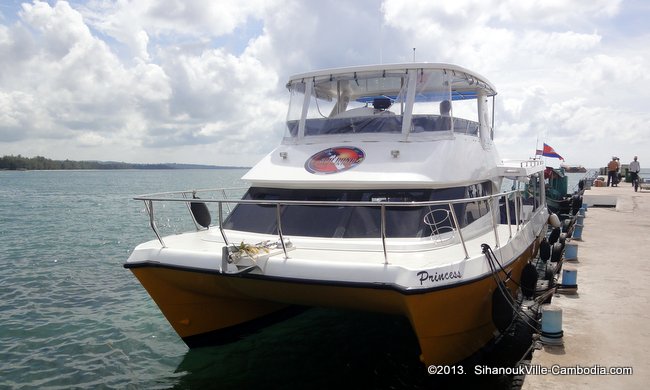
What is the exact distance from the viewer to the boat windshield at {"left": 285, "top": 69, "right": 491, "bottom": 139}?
23.4 feet

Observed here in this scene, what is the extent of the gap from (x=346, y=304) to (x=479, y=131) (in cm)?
438

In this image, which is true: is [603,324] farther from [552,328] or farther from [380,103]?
[380,103]

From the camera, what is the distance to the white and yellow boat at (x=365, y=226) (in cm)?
493

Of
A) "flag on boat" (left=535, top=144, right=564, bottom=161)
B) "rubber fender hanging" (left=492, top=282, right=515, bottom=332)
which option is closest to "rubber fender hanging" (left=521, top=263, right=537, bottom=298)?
"rubber fender hanging" (left=492, top=282, right=515, bottom=332)

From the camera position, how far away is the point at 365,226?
5.95 m

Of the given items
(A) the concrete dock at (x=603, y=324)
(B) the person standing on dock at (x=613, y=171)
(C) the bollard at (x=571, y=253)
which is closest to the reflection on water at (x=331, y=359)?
(A) the concrete dock at (x=603, y=324)

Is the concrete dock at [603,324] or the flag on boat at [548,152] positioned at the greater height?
the flag on boat at [548,152]

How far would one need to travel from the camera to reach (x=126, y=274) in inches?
446

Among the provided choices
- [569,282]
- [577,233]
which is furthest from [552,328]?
[577,233]

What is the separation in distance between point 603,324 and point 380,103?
13.3 feet

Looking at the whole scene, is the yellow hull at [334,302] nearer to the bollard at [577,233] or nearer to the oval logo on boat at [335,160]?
the oval logo on boat at [335,160]

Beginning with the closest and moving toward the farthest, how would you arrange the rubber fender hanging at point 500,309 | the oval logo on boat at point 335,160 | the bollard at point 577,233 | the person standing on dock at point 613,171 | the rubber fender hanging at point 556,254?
the rubber fender hanging at point 500,309
the oval logo on boat at point 335,160
the rubber fender hanging at point 556,254
the bollard at point 577,233
the person standing on dock at point 613,171

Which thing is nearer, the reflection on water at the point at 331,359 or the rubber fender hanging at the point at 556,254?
the reflection on water at the point at 331,359

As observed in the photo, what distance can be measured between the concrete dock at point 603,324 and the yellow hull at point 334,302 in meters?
0.76
